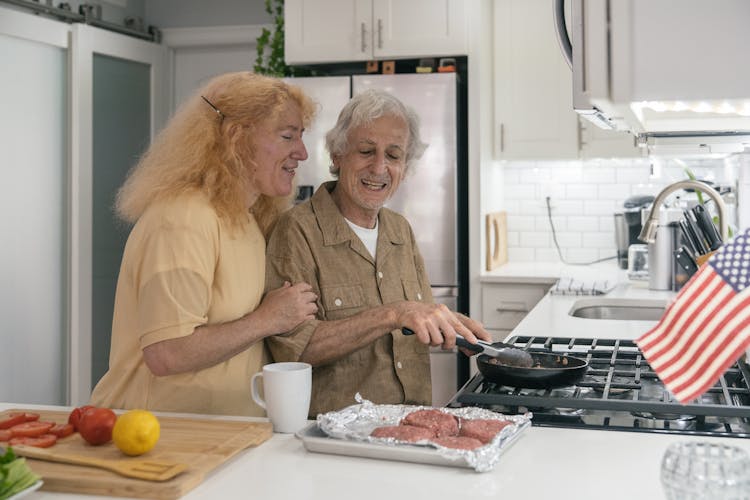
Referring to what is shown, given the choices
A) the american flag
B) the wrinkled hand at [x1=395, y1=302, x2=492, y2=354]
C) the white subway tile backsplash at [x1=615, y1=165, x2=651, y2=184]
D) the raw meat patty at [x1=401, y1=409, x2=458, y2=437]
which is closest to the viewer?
the american flag

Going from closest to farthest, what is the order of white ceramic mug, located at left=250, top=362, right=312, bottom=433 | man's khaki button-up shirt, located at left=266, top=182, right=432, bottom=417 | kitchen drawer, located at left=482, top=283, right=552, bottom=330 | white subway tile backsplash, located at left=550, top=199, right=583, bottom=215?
white ceramic mug, located at left=250, top=362, right=312, bottom=433
man's khaki button-up shirt, located at left=266, top=182, right=432, bottom=417
kitchen drawer, located at left=482, top=283, right=552, bottom=330
white subway tile backsplash, located at left=550, top=199, right=583, bottom=215

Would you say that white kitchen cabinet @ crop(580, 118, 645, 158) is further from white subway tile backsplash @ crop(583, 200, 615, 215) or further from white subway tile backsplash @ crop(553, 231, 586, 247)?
white subway tile backsplash @ crop(553, 231, 586, 247)

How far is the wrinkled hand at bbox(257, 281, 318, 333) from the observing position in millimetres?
1975

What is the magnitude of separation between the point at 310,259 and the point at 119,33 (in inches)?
117

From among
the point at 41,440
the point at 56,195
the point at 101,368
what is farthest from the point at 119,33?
the point at 41,440

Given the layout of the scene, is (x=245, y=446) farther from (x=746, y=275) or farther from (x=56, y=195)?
(x=56, y=195)

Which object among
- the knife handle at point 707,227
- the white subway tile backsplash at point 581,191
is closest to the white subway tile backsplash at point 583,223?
the white subway tile backsplash at point 581,191

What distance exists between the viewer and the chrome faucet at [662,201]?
10.0 ft

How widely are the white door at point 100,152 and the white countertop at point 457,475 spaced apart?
2843 millimetres

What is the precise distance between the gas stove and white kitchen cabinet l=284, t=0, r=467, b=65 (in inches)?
91.9

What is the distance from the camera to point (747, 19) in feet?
3.10

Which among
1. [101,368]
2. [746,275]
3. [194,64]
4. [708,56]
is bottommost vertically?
[101,368]

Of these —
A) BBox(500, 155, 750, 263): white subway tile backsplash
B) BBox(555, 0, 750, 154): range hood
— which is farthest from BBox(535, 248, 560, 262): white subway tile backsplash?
BBox(555, 0, 750, 154): range hood

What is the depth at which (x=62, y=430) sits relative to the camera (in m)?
1.50
